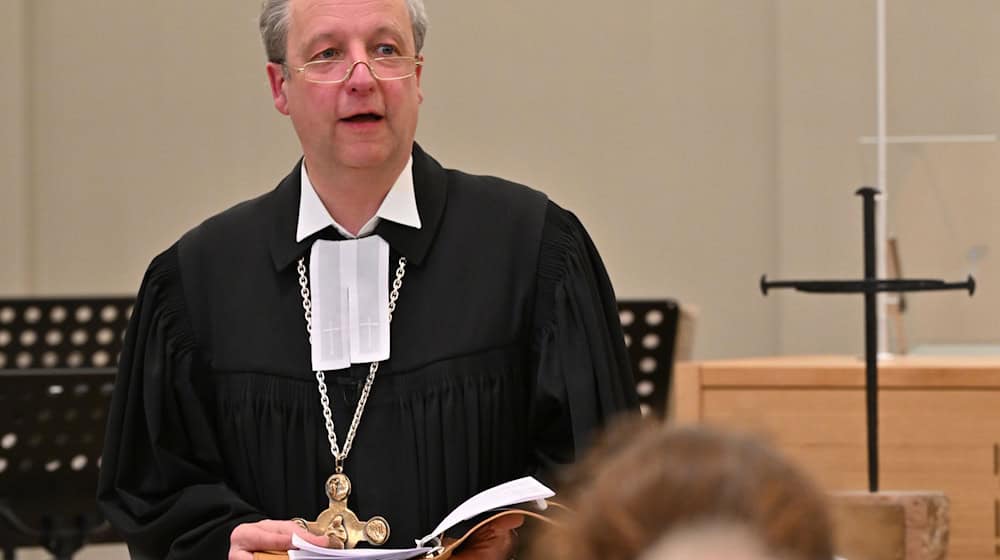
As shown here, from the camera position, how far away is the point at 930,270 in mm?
5445

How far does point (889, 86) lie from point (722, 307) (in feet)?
4.07

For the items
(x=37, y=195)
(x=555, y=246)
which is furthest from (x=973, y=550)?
(x=37, y=195)

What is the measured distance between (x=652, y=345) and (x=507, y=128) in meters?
3.30

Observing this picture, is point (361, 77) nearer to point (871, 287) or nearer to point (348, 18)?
point (348, 18)

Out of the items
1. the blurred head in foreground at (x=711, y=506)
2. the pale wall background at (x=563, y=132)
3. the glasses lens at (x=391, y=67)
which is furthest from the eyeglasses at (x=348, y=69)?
the pale wall background at (x=563, y=132)

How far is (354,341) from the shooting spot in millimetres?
2389

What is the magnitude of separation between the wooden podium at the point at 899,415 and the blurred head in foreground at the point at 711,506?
2909mm

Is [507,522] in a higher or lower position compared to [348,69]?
lower

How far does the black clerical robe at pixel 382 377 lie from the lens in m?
2.32

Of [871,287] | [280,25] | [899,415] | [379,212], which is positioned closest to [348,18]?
[280,25]

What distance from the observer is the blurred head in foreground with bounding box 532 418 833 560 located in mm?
806

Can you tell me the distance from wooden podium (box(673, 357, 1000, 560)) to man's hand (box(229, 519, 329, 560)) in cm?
167

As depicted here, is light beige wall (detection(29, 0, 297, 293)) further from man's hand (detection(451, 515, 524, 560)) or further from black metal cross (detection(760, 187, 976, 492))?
man's hand (detection(451, 515, 524, 560))

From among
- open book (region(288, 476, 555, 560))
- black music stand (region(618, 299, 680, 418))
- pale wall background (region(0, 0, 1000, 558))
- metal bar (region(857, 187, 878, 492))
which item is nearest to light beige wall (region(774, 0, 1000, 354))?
pale wall background (region(0, 0, 1000, 558))
